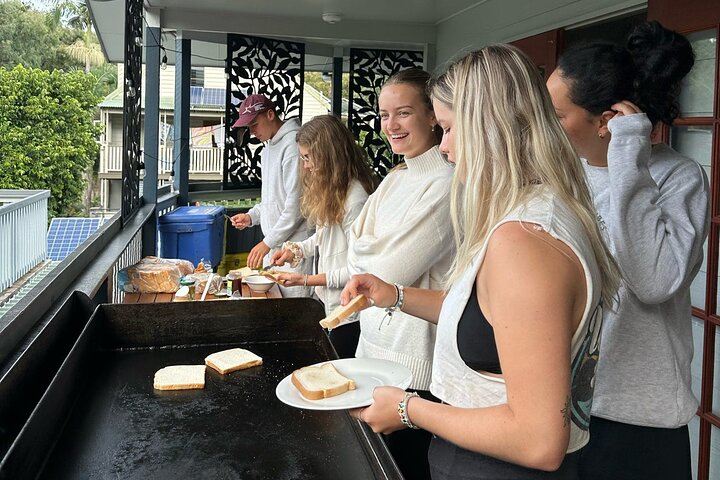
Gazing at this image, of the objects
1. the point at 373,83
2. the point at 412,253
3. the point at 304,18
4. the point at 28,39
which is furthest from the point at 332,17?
the point at 412,253

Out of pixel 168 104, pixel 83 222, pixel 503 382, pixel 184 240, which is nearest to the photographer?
pixel 503 382

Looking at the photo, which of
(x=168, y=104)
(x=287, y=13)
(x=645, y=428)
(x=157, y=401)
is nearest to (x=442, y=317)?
(x=645, y=428)

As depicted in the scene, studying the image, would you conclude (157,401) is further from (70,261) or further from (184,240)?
(184,240)

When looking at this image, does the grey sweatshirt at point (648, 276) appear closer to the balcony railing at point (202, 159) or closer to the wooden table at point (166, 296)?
the wooden table at point (166, 296)

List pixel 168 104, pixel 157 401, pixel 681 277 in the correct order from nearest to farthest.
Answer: pixel 681 277
pixel 157 401
pixel 168 104

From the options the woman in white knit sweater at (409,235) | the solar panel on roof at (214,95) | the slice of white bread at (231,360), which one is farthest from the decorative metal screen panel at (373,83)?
the solar panel on roof at (214,95)

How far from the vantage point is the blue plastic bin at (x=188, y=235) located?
530cm

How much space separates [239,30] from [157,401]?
4843 mm

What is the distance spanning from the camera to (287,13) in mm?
5848

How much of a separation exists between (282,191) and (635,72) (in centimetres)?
271

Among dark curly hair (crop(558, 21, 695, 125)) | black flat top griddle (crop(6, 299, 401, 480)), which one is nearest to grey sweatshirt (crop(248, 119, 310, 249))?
black flat top griddle (crop(6, 299, 401, 480))

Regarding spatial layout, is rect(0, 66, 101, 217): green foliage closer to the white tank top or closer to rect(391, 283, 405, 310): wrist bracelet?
rect(391, 283, 405, 310): wrist bracelet

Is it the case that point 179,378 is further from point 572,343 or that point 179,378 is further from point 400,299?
point 572,343

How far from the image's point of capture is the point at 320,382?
1.47 meters
